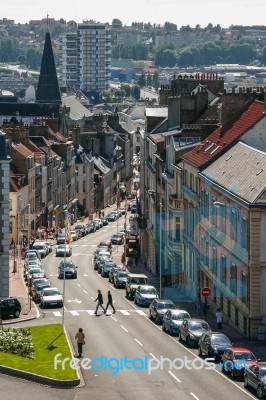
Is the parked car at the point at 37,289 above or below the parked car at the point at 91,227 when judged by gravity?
above

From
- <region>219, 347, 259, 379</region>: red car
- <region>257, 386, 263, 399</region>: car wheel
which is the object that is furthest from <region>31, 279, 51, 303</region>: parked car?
<region>257, 386, 263, 399</region>: car wheel

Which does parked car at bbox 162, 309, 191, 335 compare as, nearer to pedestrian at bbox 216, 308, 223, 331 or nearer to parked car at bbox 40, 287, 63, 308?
pedestrian at bbox 216, 308, 223, 331

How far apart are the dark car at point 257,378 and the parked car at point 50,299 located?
3271 centimetres

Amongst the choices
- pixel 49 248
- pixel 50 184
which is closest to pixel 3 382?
pixel 49 248

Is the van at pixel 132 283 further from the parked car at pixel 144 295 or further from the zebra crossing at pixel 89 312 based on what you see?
the zebra crossing at pixel 89 312

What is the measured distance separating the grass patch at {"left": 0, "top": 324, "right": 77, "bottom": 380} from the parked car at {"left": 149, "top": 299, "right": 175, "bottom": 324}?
661 cm

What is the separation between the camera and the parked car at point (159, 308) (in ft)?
269

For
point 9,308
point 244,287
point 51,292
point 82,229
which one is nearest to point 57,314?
point 9,308

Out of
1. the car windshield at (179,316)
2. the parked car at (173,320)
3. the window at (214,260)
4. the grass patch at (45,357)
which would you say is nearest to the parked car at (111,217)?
the window at (214,260)

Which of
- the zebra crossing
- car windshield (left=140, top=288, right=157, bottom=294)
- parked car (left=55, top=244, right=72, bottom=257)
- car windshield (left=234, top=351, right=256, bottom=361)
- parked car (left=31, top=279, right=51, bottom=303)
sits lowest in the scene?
parked car (left=55, top=244, right=72, bottom=257)

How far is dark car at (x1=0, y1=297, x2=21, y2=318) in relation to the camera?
85438 millimetres

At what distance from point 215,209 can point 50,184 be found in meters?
86.0

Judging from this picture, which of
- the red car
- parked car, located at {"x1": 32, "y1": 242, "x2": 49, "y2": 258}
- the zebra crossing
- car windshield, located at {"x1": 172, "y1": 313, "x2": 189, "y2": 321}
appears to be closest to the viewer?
the red car

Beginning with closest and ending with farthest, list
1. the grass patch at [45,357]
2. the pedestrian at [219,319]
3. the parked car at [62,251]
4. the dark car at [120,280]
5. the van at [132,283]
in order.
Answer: the grass patch at [45,357] → the pedestrian at [219,319] → the van at [132,283] → the dark car at [120,280] → the parked car at [62,251]
